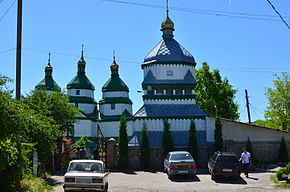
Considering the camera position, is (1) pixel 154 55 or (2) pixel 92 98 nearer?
(1) pixel 154 55

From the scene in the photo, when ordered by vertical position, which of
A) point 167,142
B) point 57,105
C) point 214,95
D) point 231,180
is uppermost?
point 214,95

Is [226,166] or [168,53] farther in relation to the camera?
[168,53]

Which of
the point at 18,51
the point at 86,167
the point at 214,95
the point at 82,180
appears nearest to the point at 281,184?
the point at 86,167

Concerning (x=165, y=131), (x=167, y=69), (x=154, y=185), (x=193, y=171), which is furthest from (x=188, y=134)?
(x=154, y=185)

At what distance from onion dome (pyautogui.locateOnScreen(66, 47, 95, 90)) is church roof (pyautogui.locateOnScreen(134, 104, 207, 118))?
20.3 m

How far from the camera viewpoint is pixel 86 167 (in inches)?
508

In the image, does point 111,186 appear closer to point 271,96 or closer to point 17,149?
point 17,149

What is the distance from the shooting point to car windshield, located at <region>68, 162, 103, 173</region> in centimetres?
1285

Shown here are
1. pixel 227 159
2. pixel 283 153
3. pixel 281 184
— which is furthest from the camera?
pixel 283 153

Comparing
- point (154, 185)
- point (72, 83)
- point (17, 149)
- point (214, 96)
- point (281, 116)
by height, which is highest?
point (72, 83)

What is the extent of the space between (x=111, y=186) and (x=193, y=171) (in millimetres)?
4484

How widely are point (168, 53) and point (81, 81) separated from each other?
68.0 ft

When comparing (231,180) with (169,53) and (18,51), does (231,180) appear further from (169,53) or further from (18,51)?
(169,53)

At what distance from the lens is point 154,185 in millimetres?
16375
